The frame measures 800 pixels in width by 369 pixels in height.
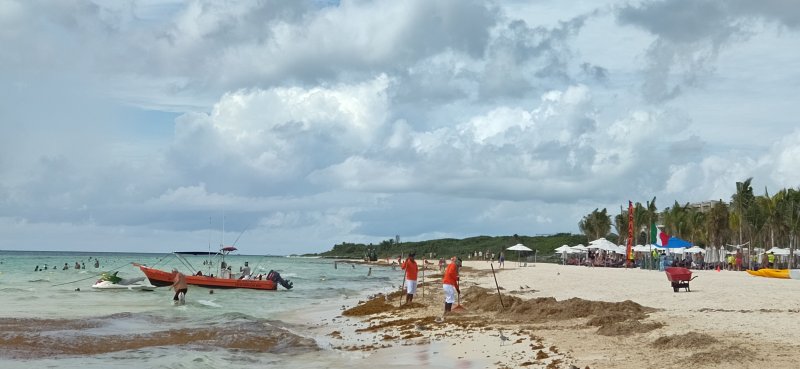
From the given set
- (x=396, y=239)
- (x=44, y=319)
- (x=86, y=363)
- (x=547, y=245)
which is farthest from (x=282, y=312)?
(x=396, y=239)

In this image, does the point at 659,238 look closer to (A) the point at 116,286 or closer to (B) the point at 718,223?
(B) the point at 718,223

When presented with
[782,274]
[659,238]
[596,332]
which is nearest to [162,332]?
[596,332]

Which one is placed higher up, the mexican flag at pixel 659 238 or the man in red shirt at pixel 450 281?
the mexican flag at pixel 659 238

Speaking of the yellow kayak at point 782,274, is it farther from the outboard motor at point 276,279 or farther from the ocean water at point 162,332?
the outboard motor at point 276,279

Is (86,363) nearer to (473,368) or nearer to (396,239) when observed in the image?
(473,368)

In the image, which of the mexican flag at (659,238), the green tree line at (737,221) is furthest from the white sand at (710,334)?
the green tree line at (737,221)

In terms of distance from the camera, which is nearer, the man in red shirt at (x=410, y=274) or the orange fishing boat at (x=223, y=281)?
the man in red shirt at (x=410, y=274)

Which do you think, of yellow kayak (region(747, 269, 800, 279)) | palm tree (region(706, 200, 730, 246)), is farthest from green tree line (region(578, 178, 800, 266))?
yellow kayak (region(747, 269, 800, 279))

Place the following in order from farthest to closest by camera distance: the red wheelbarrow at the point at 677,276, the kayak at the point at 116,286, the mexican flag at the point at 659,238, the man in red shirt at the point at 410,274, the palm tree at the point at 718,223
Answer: the palm tree at the point at 718,223, the mexican flag at the point at 659,238, the kayak at the point at 116,286, the red wheelbarrow at the point at 677,276, the man in red shirt at the point at 410,274

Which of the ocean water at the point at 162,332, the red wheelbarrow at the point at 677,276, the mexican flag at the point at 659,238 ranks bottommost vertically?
the ocean water at the point at 162,332

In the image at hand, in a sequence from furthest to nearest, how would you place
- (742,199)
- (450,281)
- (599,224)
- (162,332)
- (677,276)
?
(599,224) → (742,199) → (677,276) → (162,332) → (450,281)

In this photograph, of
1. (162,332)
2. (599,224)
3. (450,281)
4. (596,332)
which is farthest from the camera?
(599,224)

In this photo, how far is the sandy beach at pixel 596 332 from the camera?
1151 cm

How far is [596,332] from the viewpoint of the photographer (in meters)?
15.0
